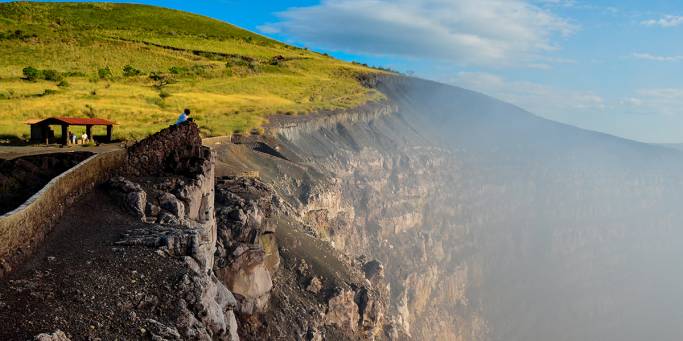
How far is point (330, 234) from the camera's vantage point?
185 ft

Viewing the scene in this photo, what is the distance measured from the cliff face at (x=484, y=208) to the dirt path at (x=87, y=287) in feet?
91.4

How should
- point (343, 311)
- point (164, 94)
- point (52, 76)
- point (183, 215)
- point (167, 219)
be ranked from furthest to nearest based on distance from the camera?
point (52, 76) < point (164, 94) < point (343, 311) < point (183, 215) < point (167, 219)

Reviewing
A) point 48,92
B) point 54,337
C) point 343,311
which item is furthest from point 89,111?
point 54,337

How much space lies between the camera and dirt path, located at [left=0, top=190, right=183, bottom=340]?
13.0 metres

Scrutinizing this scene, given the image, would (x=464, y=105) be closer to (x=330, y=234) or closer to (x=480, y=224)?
(x=480, y=224)

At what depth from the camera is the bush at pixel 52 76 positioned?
7400cm

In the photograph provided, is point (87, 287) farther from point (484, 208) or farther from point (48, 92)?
point (484, 208)

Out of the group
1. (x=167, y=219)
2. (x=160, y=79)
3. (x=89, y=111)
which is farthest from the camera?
(x=160, y=79)

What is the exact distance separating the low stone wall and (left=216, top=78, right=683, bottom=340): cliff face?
920 inches

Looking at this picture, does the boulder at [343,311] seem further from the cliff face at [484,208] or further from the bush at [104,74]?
the bush at [104,74]

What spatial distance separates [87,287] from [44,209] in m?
3.58

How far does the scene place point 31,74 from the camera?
73062 mm

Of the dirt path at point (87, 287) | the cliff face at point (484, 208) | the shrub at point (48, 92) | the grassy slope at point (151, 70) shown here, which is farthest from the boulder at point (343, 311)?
the shrub at point (48, 92)

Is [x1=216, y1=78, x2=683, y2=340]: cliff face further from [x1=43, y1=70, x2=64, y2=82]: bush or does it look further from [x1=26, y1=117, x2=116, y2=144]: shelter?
[x1=43, y1=70, x2=64, y2=82]: bush
